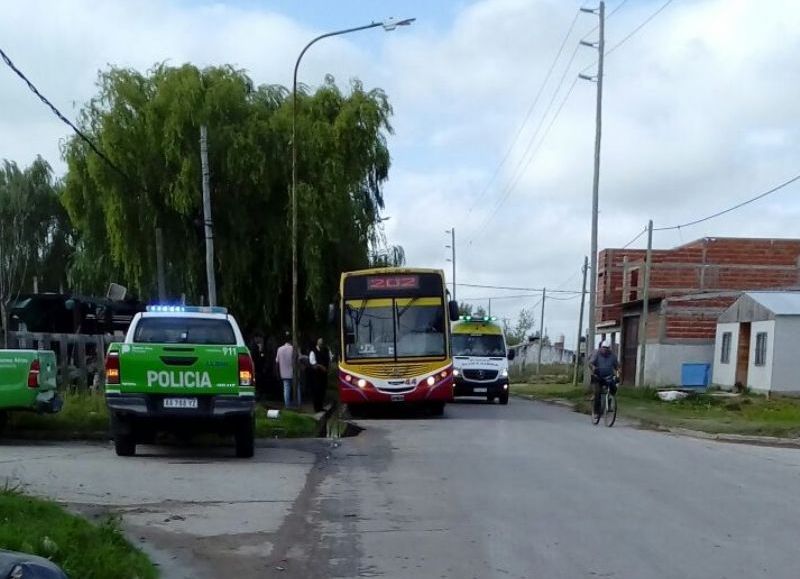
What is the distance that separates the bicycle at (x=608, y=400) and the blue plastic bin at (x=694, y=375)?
18.8 metres

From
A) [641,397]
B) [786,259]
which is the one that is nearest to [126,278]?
[641,397]

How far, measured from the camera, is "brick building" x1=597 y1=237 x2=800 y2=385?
42156 mm

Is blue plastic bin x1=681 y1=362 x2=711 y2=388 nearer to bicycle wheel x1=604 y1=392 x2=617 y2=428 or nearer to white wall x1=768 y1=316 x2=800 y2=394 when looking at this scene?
white wall x1=768 y1=316 x2=800 y2=394

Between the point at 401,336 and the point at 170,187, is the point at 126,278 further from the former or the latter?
the point at 401,336

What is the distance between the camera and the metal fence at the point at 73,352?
18.8m

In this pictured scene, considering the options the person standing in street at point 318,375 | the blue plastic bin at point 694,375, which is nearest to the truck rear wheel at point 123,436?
the person standing in street at point 318,375

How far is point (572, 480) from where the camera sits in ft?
40.1

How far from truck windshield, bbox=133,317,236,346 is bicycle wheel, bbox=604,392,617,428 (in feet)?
32.0

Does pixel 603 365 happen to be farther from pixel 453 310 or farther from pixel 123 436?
pixel 123 436

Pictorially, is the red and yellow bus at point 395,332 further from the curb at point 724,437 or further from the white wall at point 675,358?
the white wall at point 675,358

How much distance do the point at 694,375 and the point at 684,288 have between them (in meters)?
7.82

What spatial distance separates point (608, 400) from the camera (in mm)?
21781

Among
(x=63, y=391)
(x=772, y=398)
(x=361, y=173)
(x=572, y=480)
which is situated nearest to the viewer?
(x=572, y=480)

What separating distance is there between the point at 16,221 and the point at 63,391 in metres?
25.8
